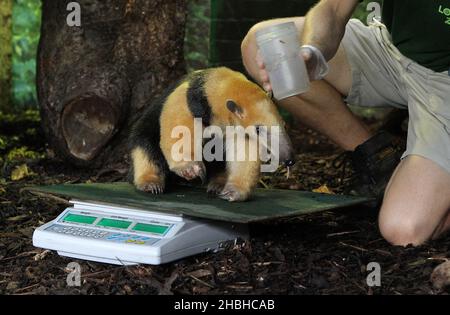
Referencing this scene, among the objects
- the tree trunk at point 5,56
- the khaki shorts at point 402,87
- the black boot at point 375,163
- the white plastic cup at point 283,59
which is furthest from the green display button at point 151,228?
the tree trunk at point 5,56

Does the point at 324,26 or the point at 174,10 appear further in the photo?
the point at 174,10

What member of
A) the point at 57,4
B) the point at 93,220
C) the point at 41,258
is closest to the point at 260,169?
the point at 93,220

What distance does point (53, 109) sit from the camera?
519 cm

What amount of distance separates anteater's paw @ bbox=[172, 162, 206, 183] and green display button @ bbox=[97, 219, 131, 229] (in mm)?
452

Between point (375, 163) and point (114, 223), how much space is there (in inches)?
70.9

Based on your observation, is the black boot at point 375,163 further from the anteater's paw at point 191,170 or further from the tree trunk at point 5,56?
the tree trunk at point 5,56

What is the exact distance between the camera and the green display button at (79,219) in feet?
11.3

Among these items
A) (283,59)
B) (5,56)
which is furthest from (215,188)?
(5,56)

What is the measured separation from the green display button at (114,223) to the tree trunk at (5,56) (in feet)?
13.1

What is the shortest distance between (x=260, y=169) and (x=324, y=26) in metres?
0.87

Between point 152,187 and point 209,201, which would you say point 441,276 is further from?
point 152,187

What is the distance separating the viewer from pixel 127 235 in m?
3.31

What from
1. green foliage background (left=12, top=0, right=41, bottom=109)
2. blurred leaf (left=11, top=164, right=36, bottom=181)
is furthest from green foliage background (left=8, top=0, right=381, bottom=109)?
blurred leaf (left=11, top=164, right=36, bottom=181)
